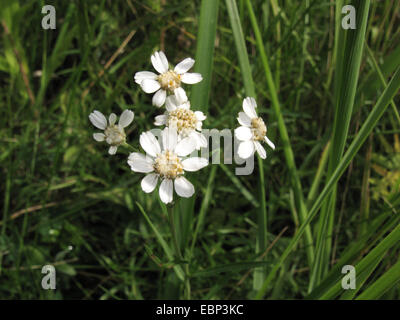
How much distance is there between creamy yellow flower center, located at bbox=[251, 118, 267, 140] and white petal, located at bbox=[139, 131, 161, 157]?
34 centimetres

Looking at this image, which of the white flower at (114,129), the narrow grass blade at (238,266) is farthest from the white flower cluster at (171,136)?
the narrow grass blade at (238,266)

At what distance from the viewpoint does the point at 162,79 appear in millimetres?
1273

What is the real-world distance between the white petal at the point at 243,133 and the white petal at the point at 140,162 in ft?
1.01

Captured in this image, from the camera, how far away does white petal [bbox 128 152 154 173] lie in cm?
116

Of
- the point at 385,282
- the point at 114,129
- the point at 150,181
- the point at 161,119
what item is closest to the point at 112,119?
the point at 114,129

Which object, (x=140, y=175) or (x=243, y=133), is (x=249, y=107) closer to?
(x=243, y=133)

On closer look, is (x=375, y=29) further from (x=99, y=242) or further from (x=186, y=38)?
(x=99, y=242)

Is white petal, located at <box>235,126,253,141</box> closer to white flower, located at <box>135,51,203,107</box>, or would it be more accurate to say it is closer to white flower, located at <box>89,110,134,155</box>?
white flower, located at <box>135,51,203,107</box>

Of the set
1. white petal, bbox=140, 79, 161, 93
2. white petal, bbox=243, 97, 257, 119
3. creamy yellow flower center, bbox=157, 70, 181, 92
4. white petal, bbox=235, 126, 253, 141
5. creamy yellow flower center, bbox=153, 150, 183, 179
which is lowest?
creamy yellow flower center, bbox=153, 150, 183, 179

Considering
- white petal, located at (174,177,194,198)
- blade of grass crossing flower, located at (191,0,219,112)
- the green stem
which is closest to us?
white petal, located at (174,177,194,198)

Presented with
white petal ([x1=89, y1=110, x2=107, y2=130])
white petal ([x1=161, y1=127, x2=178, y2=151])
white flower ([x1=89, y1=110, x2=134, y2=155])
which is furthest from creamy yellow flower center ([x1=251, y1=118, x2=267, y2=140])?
white petal ([x1=89, y1=110, x2=107, y2=130])

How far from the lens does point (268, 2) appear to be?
1852 millimetres

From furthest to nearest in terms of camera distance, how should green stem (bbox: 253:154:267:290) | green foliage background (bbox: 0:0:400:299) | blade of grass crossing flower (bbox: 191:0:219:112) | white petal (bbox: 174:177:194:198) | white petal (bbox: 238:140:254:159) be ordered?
green foliage background (bbox: 0:0:400:299) → green stem (bbox: 253:154:267:290) → blade of grass crossing flower (bbox: 191:0:219:112) → white petal (bbox: 238:140:254:159) → white petal (bbox: 174:177:194:198)
